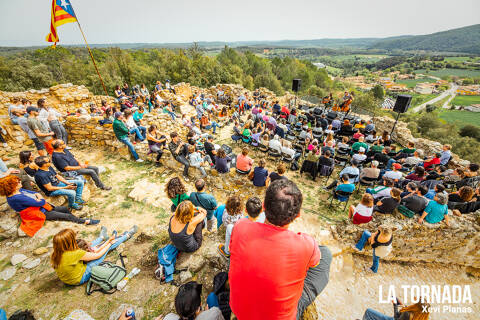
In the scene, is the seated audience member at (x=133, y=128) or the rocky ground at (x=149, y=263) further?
the seated audience member at (x=133, y=128)

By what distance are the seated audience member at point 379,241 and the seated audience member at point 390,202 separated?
70 cm

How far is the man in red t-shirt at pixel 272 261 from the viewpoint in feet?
4.61

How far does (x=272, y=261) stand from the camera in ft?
4.60

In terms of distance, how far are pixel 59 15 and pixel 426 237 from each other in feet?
45.8

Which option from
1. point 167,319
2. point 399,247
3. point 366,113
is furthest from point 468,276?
point 366,113

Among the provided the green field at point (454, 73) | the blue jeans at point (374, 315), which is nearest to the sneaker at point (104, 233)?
the blue jeans at point (374, 315)

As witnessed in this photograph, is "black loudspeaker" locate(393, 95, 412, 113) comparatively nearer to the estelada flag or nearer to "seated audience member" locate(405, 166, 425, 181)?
"seated audience member" locate(405, 166, 425, 181)

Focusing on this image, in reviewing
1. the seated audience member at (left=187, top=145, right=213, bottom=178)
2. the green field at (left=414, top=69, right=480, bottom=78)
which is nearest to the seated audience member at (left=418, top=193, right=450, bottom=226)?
the seated audience member at (left=187, top=145, right=213, bottom=178)

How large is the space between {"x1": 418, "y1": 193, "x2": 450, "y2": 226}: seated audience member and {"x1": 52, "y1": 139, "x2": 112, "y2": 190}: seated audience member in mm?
8277

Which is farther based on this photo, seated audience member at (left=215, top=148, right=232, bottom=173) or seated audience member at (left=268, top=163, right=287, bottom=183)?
seated audience member at (left=215, top=148, right=232, bottom=173)

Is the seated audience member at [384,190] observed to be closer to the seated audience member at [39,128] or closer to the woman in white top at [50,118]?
the seated audience member at [39,128]

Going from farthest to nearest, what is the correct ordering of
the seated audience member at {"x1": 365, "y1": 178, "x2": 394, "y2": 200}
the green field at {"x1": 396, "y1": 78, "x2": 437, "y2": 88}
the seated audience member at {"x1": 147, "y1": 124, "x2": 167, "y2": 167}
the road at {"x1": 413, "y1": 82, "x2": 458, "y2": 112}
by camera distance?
the green field at {"x1": 396, "y1": 78, "x2": 437, "y2": 88}, the road at {"x1": 413, "y1": 82, "x2": 458, "y2": 112}, the seated audience member at {"x1": 147, "y1": 124, "x2": 167, "y2": 167}, the seated audience member at {"x1": 365, "y1": 178, "x2": 394, "y2": 200}

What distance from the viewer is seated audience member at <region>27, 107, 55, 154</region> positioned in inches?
209

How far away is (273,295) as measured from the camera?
1396mm
